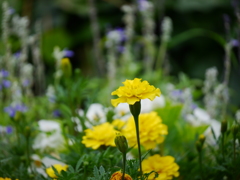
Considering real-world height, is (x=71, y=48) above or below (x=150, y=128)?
above

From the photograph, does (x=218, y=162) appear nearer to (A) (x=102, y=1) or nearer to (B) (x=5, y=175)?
(B) (x=5, y=175)

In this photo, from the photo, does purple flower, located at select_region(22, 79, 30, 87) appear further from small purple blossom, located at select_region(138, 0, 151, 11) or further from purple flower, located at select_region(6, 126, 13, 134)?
small purple blossom, located at select_region(138, 0, 151, 11)

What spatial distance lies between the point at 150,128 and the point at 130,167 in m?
0.10

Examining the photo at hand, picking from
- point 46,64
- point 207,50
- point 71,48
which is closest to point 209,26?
point 207,50

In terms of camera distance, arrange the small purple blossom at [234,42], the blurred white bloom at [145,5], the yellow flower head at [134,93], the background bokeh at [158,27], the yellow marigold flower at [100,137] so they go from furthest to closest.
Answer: the background bokeh at [158,27], the blurred white bloom at [145,5], the small purple blossom at [234,42], the yellow marigold flower at [100,137], the yellow flower head at [134,93]

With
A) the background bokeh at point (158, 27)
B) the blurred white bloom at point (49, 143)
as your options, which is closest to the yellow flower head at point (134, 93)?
the blurred white bloom at point (49, 143)

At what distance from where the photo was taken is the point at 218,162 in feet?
1.78

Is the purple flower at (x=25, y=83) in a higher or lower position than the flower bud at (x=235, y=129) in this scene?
higher

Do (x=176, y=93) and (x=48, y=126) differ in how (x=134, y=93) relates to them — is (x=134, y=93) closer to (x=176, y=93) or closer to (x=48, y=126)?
(x=48, y=126)

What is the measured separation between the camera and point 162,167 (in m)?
0.50

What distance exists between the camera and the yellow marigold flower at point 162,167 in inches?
19.2

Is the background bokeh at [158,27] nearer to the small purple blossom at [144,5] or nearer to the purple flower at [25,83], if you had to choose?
the small purple blossom at [144,5]

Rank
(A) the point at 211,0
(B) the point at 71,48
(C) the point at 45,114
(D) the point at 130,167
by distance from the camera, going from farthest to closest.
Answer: (B) the point at 71,48 → (A) the point at 211,0 → (C) the point at 45,114 → (D) the point at 130,167

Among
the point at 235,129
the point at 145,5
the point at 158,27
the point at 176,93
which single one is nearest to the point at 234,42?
the point at 176,93
